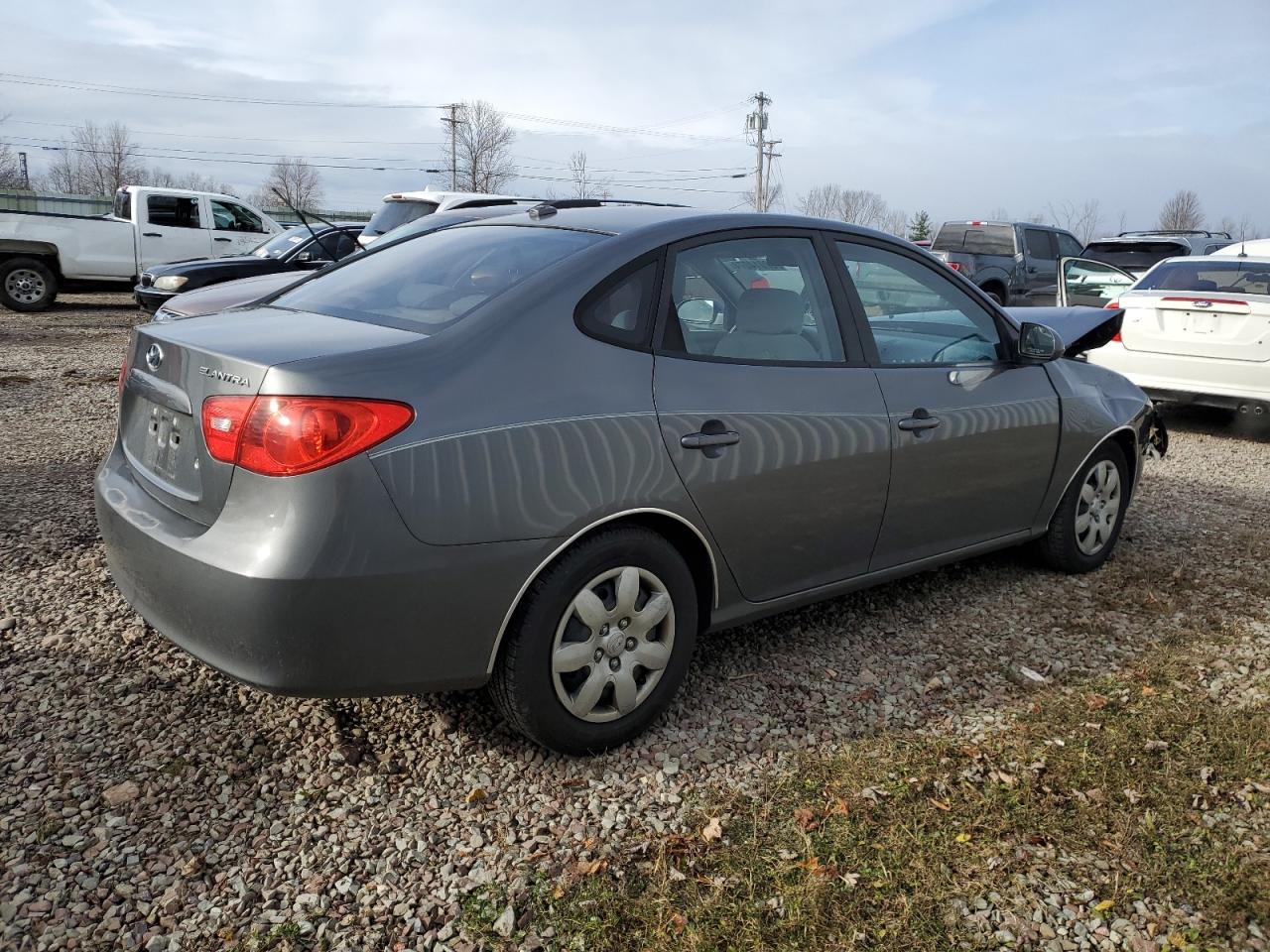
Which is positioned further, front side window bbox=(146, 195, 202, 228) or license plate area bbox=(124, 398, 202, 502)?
front side window bbox=(146, 195, 202, 228)

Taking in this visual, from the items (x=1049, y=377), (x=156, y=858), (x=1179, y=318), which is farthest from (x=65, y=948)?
(x=1179, y=318)

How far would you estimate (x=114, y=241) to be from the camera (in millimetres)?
15547

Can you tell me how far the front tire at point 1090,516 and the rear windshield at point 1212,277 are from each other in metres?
4.44

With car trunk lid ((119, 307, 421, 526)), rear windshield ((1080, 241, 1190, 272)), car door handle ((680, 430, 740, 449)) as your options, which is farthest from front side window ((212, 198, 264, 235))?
car door handle ((680, 430, 740, 449))

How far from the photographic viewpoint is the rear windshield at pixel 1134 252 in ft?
53.5

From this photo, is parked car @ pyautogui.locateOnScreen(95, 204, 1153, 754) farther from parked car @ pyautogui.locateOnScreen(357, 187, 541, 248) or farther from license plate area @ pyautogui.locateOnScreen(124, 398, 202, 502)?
parked car @ pyautogui.locateOnScreen(357, 187, 541, 248)

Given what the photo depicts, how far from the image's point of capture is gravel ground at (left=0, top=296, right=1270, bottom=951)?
7.98 ft

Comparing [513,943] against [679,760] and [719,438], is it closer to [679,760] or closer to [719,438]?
[679,760]

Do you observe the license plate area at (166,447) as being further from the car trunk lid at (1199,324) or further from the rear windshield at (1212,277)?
the rear windshield at (1212,277)

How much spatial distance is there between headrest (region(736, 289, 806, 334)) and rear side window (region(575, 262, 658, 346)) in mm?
381

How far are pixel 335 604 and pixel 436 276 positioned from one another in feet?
4.16

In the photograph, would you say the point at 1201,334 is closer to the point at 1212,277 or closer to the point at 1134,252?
the point at 1212,277

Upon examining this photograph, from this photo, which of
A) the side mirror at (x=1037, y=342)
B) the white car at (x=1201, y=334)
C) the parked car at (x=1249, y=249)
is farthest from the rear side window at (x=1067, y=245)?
the side mirror at (x=1037, y=342)

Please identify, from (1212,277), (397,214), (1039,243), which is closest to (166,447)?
(1212,277)
